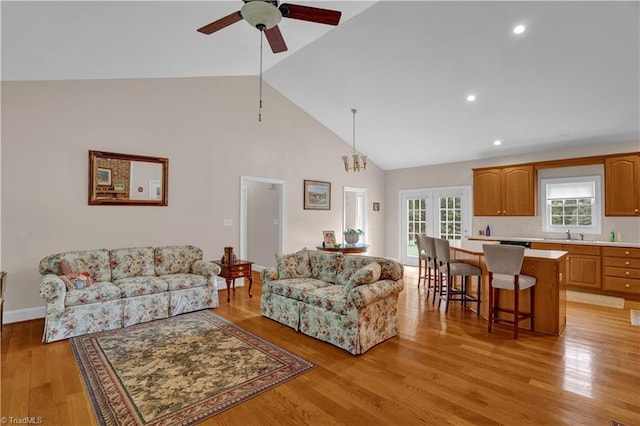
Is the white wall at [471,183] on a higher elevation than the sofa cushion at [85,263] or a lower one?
higher

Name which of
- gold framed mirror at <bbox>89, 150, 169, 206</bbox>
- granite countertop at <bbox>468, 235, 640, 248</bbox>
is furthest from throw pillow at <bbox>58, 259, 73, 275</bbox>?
granite countertop at <bbox>468, 235, 640, 248</bbox>

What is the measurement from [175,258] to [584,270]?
6.61 meters

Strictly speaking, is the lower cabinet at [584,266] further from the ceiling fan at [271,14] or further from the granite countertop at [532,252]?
the ceiling fan at [271,14]

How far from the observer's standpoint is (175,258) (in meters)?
4.62

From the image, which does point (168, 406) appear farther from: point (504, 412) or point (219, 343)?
point (504, 412)

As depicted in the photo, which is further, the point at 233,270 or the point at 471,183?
the point at 471,183

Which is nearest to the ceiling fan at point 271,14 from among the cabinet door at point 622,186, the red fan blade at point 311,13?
the red fan blade at point 311,13

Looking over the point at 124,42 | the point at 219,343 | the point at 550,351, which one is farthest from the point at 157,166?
the point at 550,351

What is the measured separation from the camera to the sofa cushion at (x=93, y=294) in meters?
3.38

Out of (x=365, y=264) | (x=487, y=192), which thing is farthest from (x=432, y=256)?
(x=487, y=192)

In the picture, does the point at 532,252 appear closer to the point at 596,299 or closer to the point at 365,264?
the point at 365,264

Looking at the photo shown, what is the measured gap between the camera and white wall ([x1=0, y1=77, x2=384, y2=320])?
3.84 meters

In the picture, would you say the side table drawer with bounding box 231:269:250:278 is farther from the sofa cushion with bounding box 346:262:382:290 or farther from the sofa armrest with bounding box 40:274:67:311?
the sofa cushion with bounding box 346:262:382:290

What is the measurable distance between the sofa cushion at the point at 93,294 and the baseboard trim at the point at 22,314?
100cm
